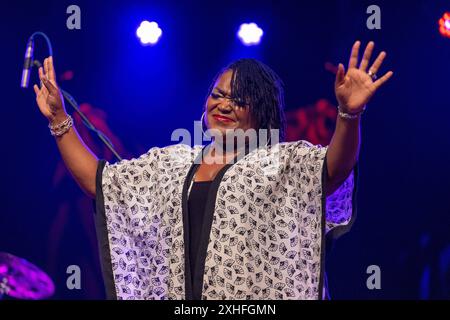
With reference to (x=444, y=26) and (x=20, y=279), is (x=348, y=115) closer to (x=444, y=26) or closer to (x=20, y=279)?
(x=20, y=279)

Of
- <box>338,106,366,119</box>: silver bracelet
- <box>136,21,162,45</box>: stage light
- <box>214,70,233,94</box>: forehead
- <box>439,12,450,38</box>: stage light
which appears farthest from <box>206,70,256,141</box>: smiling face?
<box>439,12,450,38</box>: stage light

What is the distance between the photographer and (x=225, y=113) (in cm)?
264

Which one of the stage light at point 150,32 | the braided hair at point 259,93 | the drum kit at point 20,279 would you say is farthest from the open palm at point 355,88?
the stage light at point 150,32

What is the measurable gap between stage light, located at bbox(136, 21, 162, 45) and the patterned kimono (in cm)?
209

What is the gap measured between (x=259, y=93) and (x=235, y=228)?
1.90 feet

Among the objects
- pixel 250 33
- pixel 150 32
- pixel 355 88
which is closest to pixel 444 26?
pixel 250 33

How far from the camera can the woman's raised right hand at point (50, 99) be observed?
8.18 ft

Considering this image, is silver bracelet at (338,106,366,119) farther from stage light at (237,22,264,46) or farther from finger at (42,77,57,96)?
stage light at (237,22,264,46)

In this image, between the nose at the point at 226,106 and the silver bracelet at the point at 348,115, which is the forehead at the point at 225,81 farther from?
the silver bracelet at the point at 348,115

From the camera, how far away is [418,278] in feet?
14.6

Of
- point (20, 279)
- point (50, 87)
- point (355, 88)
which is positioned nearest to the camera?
point (355, 88)

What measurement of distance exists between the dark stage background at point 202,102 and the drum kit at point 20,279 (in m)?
0.33

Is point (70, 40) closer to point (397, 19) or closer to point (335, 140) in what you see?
point (397, 19)
